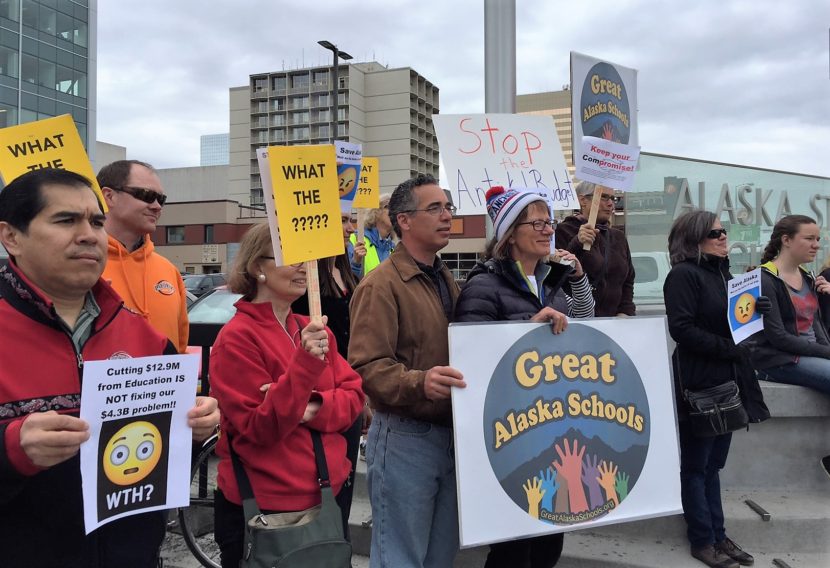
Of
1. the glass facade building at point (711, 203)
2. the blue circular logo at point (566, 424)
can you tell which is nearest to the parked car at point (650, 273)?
the glass facade building at point (711, 203)

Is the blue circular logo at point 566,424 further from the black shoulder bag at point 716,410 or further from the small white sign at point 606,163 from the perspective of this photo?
the small white sign at point 606,163

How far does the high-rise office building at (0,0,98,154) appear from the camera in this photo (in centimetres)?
3978

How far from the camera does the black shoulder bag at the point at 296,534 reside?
2.07m

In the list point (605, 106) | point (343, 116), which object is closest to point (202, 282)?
point (605, 106)

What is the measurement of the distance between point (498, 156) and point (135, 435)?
3.18 metres

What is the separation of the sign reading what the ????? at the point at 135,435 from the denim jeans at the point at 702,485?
2869 mm

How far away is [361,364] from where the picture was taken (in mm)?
2451

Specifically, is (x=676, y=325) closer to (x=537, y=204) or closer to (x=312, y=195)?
(x=537, y=204)

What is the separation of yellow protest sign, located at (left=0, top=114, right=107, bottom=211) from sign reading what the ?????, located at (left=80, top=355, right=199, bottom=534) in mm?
1639

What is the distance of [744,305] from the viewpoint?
3.51 meters

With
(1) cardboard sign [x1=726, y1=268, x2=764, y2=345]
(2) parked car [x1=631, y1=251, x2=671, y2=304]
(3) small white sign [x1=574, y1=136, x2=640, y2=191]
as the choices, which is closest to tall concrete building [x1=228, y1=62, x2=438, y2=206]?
(2) parked car [x1=631, y1=251, x2=671, y2=304]

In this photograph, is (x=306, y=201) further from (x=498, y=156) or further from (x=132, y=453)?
(x=498, y=156)

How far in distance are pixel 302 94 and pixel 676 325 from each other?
104028mm

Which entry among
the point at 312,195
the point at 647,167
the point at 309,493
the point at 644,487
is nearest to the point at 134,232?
the point at 312,195
